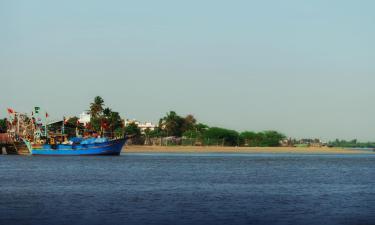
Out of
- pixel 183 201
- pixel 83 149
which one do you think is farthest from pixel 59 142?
pixel 183 201

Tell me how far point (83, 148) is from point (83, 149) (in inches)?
17.0

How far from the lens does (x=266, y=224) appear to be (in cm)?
3541

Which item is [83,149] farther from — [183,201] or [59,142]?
[183,201]

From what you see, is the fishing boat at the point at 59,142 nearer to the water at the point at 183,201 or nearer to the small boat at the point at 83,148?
the small boat at the point at 83,148

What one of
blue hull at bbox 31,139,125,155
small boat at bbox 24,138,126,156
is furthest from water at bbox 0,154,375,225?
blue hull at bbox 31,139,125,155

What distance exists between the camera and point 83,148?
438 ft

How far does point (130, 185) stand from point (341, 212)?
2399 centimetres

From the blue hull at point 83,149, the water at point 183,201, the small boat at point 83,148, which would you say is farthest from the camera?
the blue hull at point 83,149

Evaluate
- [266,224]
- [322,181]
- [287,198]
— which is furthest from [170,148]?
[266,224]

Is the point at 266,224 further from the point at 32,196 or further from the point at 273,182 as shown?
the point at 273,182

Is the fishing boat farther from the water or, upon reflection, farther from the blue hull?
the water

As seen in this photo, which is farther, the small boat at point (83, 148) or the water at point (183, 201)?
the small boat at point (83, 148)

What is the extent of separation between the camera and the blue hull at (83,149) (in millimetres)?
134000

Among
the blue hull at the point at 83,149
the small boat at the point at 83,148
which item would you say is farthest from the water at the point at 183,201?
the blue hull at the point at 83,149
